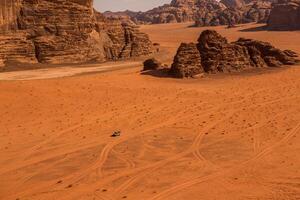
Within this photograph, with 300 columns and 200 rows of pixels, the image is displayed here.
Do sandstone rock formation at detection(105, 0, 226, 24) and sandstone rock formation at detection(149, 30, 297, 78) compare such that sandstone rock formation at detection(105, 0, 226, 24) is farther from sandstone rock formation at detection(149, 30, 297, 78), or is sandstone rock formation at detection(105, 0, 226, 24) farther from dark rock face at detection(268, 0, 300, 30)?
sandstone rock formation at detection(149, 30, 297, 78)

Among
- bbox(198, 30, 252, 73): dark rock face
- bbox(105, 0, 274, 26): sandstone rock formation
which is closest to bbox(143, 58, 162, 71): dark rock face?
bbox(198, 30, 252, 73): dark rock face

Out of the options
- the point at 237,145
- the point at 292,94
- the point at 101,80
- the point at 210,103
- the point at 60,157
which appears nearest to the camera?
the point at 60,157

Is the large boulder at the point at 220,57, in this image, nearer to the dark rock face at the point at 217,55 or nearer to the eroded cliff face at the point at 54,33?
the dark rock face at the point at 217,55

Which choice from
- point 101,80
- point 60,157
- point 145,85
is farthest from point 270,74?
point 60,157

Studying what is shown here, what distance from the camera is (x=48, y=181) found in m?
8.51

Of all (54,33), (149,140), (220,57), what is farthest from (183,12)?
(149,140)

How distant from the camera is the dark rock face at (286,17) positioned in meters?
55.8

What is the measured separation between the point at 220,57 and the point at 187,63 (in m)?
2.15

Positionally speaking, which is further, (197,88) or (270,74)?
(270,74)

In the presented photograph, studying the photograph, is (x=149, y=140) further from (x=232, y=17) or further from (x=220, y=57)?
(x=232, y=17)

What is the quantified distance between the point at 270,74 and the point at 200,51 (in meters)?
3.68

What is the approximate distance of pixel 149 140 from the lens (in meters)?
11.2

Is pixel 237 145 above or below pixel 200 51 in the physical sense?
below

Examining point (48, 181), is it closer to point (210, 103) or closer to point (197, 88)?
point (210, 103)
